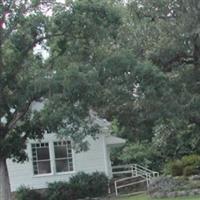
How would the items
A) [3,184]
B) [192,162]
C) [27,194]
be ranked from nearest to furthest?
[3,184] < [192,162] < [27,194]

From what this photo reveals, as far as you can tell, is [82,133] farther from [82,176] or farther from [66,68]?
[82,176]

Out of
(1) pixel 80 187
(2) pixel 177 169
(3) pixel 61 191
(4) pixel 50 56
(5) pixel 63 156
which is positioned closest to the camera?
(4) pixel 50 56

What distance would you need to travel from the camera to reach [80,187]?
3141 centimetres

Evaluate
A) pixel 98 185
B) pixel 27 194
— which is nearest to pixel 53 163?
pixel 27 194

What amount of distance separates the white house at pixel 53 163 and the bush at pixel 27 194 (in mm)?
999

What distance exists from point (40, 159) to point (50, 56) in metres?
13.9

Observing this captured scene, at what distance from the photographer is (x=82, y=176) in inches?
1267

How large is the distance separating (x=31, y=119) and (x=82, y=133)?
11.0ft

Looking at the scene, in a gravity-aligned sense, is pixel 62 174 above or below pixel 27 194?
above

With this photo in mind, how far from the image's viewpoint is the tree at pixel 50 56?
18156 mm

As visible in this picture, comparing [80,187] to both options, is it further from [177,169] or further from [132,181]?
[177,169]

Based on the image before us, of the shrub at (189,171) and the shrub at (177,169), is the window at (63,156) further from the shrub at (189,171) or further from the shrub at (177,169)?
the shrub at (189,171)

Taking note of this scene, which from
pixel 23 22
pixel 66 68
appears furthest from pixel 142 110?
pixel 23 22

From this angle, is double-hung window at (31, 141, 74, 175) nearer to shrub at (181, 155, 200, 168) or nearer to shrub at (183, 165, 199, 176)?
shrub at (181, 155, 200, 168)
